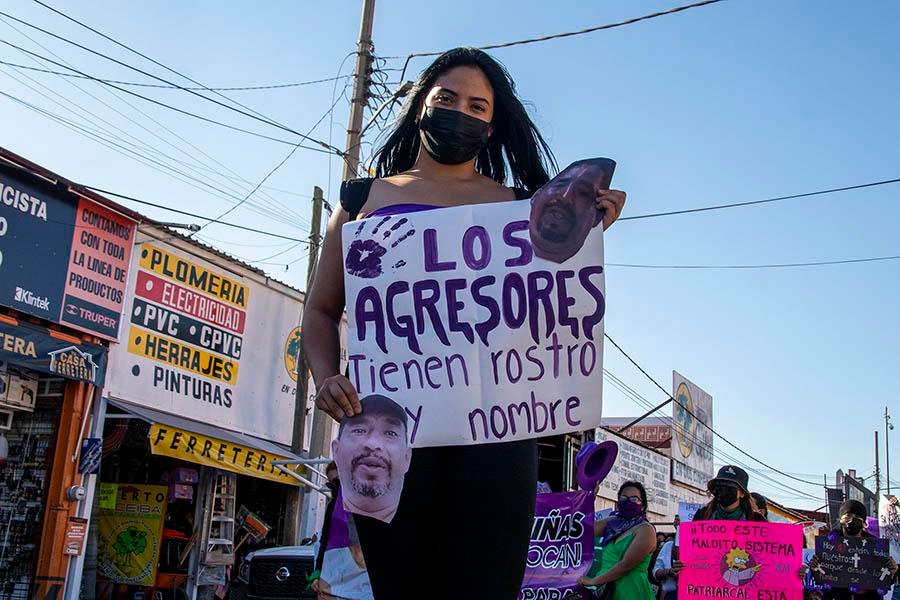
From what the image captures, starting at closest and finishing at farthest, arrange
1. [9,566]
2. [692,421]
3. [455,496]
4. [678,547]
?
[455,496] < [678,547] < [9,566] < [692,421]

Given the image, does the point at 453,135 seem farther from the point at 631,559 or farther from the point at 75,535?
the point at 75,535

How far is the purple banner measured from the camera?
6797 mm

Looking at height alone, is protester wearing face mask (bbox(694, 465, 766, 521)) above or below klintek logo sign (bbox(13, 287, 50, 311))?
below

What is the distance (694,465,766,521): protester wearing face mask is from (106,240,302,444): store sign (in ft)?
28.5

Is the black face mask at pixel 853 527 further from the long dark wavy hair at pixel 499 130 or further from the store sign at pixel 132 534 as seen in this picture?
the store sign at pixel 132 534

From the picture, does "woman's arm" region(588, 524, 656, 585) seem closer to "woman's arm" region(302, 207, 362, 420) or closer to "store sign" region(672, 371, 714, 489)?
"woman's arm" region(302, 207, 362, 420)

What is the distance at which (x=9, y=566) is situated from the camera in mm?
12055

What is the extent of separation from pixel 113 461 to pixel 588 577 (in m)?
10.4

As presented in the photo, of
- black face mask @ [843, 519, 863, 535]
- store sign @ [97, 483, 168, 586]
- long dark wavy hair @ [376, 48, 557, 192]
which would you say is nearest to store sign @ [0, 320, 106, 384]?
store sign @ [97, 483, 168, 586]

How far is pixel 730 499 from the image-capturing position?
7.16m

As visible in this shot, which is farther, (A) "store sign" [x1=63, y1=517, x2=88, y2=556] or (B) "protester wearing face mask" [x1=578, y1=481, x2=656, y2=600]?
(A) "store sign" [x1=63, y1=517, x2=88, y2=556]

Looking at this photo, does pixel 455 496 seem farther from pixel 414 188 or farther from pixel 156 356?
pixel 156 356

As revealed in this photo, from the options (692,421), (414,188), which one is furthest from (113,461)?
(692,421)

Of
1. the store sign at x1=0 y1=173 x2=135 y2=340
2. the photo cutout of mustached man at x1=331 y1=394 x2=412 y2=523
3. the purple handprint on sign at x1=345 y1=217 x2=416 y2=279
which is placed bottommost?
the photo cutout of mustached man at x1=331 y1=394 x2=412 y2=523
